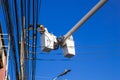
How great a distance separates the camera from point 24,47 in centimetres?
1461

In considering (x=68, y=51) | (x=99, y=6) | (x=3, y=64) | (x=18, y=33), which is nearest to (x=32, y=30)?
(x=18, y=33)

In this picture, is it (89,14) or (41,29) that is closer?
(89,14)

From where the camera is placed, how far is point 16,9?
36.8 feet

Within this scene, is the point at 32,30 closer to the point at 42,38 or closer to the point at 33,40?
the point at 33,40

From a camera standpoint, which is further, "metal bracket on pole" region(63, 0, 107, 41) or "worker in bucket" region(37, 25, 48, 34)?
"worker in bucket" region(37, 25, 48, 34)

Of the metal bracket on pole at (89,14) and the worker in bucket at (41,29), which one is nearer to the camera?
the metal bracket on pole at (89,14)

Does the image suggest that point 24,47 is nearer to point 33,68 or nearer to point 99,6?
point 33,68

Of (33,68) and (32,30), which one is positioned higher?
(32,30)

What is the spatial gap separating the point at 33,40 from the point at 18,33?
0.71 metres

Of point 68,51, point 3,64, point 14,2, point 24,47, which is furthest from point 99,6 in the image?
point 3,64

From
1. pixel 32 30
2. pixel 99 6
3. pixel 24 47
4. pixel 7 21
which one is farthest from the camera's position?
pixel 24 47

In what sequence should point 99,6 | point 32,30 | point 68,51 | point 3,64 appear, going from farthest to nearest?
point 3,64, point 32,30, point 68,51, point 99,6

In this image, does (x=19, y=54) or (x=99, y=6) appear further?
(x=19, y=54)

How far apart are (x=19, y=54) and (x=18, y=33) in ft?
8.40
